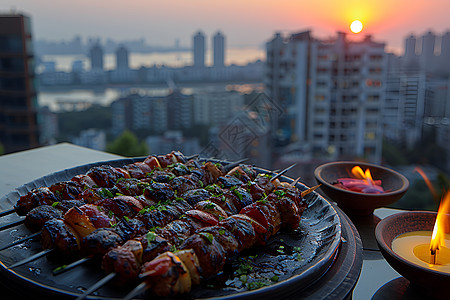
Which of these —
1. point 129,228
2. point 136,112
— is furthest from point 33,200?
point 136,112

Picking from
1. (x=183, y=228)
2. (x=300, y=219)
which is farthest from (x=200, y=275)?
(x=300, y=219)

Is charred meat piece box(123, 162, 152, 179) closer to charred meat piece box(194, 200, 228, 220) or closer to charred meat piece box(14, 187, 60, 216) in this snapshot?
charred meat piece box(14, 187, 60, 216)

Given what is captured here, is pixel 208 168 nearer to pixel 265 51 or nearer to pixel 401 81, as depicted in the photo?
pixel 401 81

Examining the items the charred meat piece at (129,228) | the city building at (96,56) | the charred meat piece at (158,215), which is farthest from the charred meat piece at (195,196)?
the city building at (96,56)

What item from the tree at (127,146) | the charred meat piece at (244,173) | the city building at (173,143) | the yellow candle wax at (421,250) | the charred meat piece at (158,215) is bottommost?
the tree at (127,146)

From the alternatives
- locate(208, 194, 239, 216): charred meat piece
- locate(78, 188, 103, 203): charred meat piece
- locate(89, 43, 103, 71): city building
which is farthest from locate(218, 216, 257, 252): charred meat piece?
locate(89, 43, 103, 71): city building

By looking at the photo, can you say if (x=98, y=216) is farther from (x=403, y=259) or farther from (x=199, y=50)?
(x=199, y=50)

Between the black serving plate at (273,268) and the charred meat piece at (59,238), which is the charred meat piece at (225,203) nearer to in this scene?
the black serving plate at (273,268)
